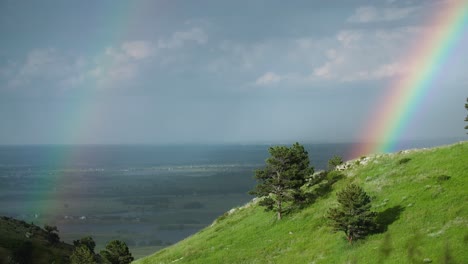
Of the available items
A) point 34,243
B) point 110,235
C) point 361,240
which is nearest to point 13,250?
point 34,243

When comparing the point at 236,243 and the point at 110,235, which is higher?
the point at 236,243

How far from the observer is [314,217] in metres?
49.8

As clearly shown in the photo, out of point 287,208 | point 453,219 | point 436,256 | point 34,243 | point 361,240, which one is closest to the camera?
point 436,256

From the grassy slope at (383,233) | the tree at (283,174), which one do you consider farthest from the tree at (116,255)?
the tree at (283,174)

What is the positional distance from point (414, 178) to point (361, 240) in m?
13.7

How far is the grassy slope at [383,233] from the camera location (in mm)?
31984

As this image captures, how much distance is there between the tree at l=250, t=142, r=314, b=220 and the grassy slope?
8.74 feet

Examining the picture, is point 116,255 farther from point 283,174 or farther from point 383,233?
point 383,233

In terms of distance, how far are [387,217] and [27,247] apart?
11019 centimetres

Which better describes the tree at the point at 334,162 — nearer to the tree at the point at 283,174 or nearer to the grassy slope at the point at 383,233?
the grassy slope at the point at 383,233

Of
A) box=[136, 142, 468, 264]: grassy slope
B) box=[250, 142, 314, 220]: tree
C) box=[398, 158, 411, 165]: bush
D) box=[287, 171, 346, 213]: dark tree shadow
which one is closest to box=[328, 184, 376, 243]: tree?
box=[136, 142, 468, 264]: grassy slope

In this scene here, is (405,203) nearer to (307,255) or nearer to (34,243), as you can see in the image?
(307,255)

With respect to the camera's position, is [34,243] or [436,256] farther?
[34,243]

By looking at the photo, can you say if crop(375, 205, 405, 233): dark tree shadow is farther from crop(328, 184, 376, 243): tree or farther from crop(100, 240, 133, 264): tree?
crop(100, 240, 133, 264): tree
